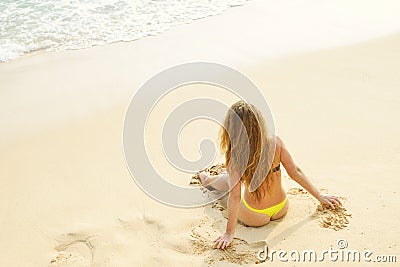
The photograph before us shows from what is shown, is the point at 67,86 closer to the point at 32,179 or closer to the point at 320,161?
the point at 32,179

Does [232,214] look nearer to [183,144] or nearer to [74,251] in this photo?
[74,251]

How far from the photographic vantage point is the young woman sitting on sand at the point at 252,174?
2357 mm

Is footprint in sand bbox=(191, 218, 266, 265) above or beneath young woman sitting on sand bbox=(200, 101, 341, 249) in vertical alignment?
beneath

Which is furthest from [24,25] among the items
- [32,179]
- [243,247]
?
[243,247]

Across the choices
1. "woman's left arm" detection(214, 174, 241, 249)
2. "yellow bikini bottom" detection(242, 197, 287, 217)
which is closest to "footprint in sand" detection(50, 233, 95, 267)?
"woman's left arm" detection(214, 174, 241, 249)

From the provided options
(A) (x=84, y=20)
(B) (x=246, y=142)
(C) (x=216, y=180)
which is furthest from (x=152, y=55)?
(B) (x=246, y=142)

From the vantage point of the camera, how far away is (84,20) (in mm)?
6109

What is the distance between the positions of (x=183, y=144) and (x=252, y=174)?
111 cm

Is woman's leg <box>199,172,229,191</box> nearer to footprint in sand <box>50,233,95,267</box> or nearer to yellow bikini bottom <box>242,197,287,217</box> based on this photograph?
yellow bikini bottom <box>242,197,287,217</box>

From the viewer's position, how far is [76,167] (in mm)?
3326

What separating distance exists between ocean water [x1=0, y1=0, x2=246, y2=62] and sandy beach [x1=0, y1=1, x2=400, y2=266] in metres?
0.29

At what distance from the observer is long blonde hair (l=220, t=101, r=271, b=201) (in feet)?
7.66

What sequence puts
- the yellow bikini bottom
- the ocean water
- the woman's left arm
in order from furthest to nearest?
1. the ocean water
2. the yellow bikini bottom
3. the woman's left arm

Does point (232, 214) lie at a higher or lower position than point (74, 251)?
higher
